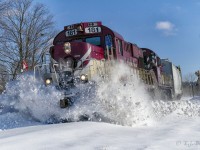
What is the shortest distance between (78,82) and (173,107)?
4.46 m

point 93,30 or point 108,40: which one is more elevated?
point 93,30

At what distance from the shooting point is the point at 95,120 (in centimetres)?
894

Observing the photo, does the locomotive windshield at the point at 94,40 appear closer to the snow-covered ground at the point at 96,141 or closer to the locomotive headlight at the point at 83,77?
the locomotive headlight at the point at 83,77

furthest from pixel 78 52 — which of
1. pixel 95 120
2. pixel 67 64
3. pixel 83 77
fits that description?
pixel 95 120

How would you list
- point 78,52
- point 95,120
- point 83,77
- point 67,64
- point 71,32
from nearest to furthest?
point 95,120
point 83,77
point 67,64
point 78,52
point 71,32

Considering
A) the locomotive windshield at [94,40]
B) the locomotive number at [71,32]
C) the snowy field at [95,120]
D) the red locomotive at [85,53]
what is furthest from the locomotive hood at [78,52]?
the locomotive number at [71,32]

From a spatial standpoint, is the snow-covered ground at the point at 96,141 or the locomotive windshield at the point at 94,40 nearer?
the snow-covered ground at the point at 96,141

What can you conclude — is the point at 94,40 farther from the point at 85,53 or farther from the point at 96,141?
the point at 96,141

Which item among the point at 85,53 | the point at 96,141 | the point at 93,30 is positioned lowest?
the point at 96,141

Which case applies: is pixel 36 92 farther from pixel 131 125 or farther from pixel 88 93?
pixel 131 125

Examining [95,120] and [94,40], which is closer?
[95,120]

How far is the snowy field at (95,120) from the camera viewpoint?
5676mm

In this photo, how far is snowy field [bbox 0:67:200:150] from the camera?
5.68 metres

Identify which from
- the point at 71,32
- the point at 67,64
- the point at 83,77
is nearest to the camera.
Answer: the point at 83,77
